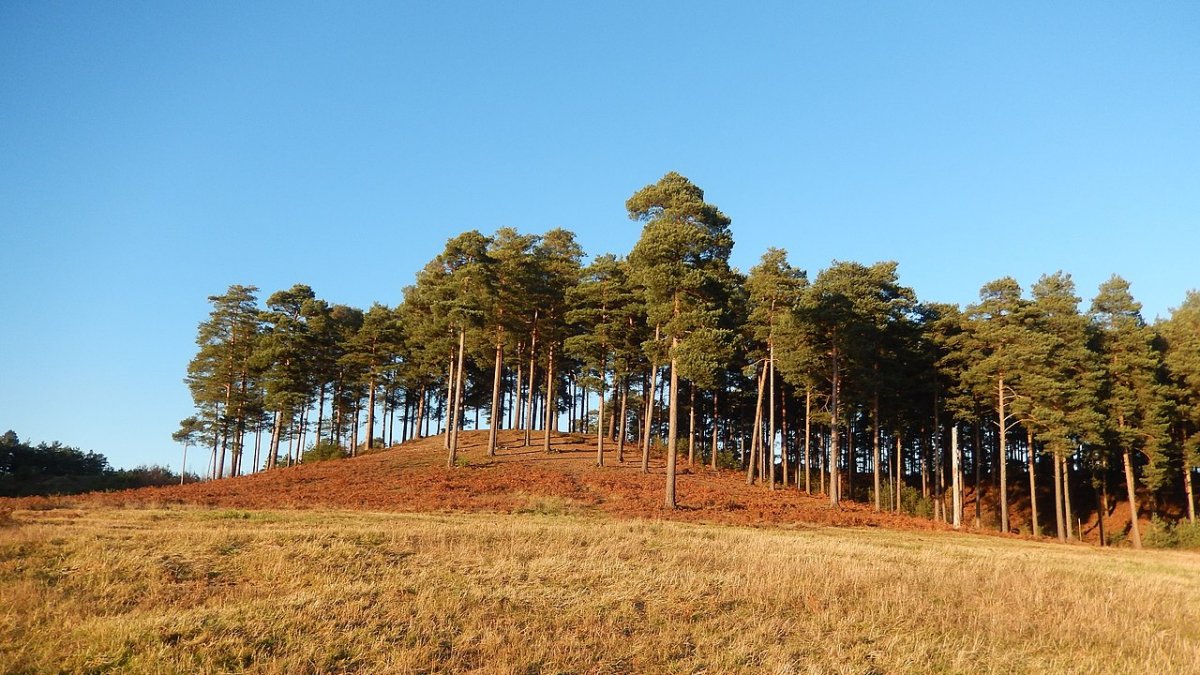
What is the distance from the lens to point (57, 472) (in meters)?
66.1

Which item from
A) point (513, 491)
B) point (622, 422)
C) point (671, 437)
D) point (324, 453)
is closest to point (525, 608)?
point (671, 437)

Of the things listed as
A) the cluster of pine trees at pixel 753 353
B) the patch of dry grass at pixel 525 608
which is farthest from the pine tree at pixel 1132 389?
the patch of dry grass at pixel 525 608

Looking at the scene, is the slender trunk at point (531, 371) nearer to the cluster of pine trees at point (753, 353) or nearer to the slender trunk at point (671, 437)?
the cluster of pine trees at point (753, 353)

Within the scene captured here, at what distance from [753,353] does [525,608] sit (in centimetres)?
3791

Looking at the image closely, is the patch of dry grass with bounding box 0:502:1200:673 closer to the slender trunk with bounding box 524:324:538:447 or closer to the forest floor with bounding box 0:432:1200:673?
the forest floor with bounding box 0:432:1200:673

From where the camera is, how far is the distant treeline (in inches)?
2141

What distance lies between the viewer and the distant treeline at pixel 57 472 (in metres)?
54.4

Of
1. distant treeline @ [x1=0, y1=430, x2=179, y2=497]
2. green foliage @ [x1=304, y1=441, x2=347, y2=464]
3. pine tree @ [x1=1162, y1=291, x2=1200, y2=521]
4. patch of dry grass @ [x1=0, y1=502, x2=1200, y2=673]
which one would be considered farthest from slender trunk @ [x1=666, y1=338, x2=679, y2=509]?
distant treeline @ [x1=0, y1=430, x2=179, y2=497]

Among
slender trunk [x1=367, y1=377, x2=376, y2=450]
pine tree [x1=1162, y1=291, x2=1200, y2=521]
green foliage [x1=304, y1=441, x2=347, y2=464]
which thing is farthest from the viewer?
slender trunk [x1=367, y1=377, x2=376, y2=450]

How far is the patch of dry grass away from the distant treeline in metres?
46.0

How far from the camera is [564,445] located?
173 ft

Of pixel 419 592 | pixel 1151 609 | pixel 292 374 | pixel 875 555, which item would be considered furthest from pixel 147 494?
pixel 1151 609

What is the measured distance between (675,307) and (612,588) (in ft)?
66.9

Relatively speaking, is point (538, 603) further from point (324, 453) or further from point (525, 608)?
point (324, 453)
